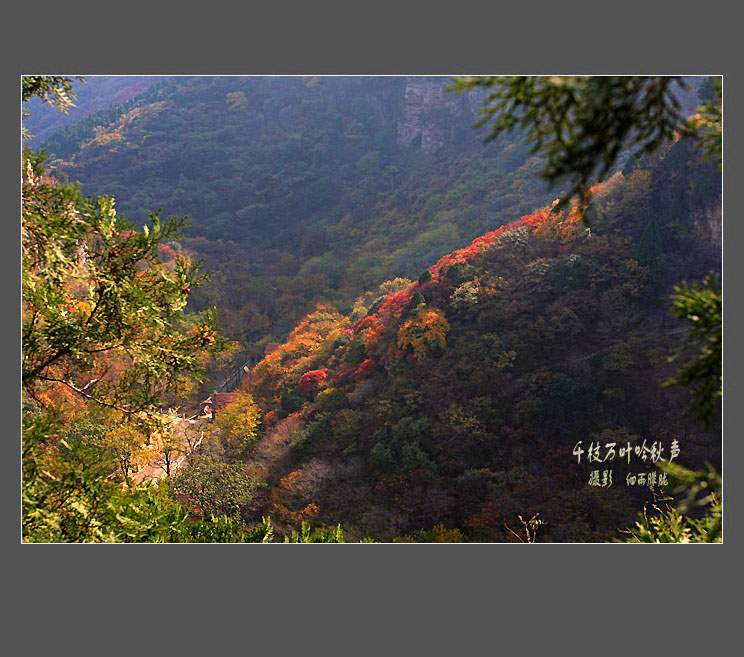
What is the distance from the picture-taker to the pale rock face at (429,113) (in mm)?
13695

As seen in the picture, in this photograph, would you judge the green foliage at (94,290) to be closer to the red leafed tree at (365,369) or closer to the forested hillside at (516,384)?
the forested hillside at (516,384)

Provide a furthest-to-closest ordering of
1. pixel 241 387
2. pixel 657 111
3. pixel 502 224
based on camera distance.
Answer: pixel 502 224
pixel 241 387
pixel 657 111

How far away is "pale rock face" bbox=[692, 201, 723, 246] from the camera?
8.06 metres

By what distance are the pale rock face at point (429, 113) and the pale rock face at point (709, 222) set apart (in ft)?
20.3

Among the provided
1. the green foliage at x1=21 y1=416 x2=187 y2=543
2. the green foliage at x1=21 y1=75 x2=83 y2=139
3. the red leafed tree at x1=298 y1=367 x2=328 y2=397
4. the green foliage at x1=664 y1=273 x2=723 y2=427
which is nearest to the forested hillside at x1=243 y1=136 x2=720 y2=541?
the red leafed tree at x1=298 y1=367 x2=328 y2=397

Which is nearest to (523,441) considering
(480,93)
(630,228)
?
(630,228)

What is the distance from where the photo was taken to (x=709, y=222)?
320 inches

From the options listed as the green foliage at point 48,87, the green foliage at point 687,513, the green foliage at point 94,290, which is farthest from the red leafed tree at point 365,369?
the green foliage at point 48,87

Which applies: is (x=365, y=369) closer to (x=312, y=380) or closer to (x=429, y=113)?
(x=312, y=380)

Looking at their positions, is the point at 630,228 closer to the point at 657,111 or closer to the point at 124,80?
the point at 657,111

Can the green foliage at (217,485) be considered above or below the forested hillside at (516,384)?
below

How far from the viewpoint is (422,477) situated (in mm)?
7516

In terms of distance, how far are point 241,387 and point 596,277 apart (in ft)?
16.3

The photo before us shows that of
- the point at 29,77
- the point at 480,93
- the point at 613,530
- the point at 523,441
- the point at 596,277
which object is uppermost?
the point at 480,93
